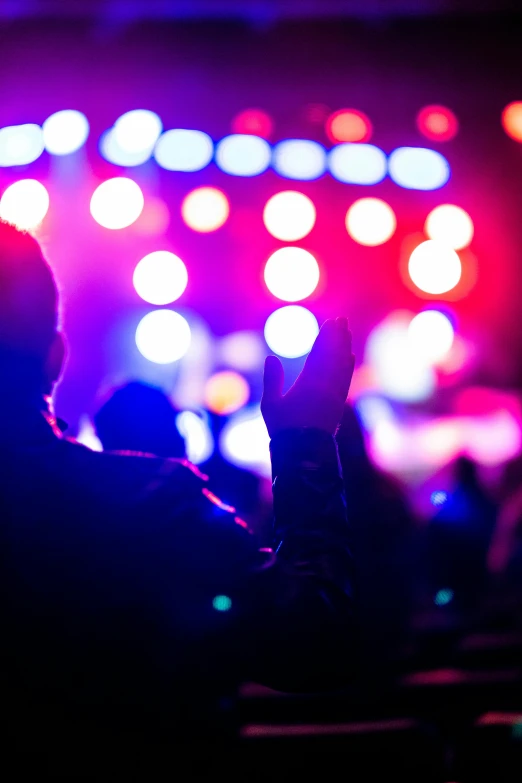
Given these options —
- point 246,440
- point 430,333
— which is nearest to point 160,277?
point 246,440

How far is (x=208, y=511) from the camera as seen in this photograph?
772 mm

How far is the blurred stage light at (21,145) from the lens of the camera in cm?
405

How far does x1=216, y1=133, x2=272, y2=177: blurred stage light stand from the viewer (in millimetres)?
4180

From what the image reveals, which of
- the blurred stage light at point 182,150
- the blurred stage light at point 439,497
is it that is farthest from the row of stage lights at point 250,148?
the blurred stage light at point 439,497

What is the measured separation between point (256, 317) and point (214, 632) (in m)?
3.79

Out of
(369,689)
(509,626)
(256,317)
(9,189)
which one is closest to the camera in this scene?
(369,689)

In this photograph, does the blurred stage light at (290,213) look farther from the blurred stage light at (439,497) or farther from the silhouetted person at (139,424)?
the silhouetted person at (139,424)

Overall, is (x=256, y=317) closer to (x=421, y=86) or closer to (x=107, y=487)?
(x=421, y=86)

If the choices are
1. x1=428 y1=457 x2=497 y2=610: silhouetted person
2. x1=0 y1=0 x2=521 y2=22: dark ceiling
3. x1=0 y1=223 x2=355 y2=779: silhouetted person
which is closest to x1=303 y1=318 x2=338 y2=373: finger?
x1=0 y1=223 x2=355 y2=779: silhouetted person

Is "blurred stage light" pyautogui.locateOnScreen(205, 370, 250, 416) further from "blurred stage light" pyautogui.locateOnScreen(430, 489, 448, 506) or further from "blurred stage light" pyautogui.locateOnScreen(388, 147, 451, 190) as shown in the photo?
"blurred stage light" pyautogui.locateOnScreen(388, 147, 451, 190)

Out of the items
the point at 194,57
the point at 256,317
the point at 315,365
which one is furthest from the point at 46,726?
the point at 194,57

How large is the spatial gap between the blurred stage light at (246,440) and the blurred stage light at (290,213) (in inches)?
51.4

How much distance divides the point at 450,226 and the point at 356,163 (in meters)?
0.72

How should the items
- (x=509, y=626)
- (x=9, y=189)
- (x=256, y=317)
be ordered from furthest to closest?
(x=256, y=317), (x=9, y=189), (x=509, y=626)
